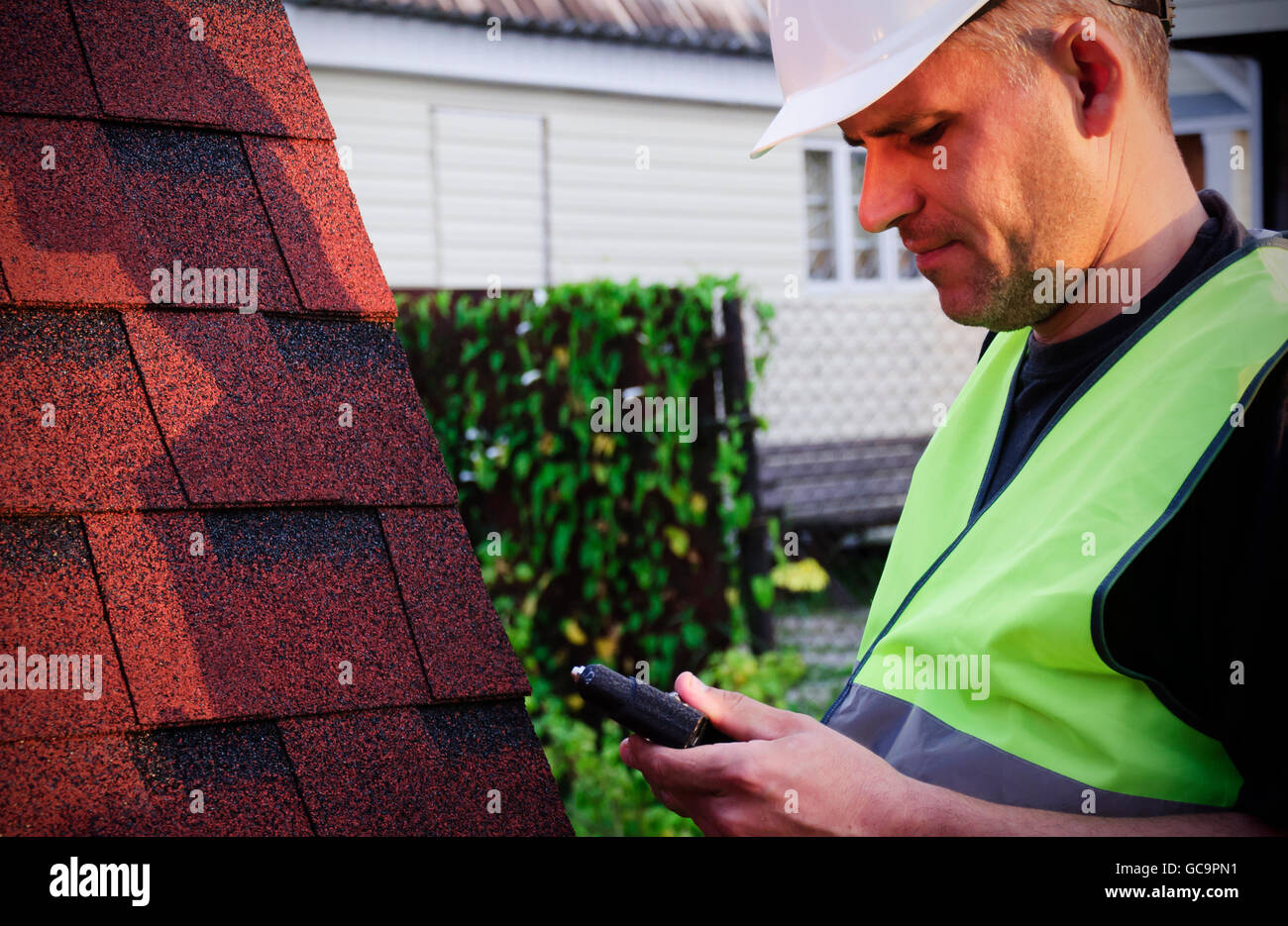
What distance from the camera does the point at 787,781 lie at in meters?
1.30

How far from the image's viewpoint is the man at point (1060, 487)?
3.96 feet

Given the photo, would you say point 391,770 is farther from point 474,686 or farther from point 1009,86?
point 1009,86

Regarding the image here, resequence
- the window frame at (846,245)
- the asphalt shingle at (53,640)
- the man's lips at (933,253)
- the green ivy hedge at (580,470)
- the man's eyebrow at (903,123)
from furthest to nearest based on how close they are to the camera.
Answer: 1. the window frame at (846,245)
2. the green ivy hedge at (580,470)
3. the man's lips at (933,253)
4. the man's eyebrow at (903,123)
5. the asphalt shingle at (53,640)

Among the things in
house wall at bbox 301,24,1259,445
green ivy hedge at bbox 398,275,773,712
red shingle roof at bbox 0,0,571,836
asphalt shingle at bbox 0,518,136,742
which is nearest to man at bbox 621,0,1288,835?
red shingle roof at bbox 0,0,571,836

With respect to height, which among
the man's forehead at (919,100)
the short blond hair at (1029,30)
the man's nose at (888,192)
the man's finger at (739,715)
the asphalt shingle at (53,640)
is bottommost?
the man's finger at (739,715)

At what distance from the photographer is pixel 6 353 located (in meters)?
1.30

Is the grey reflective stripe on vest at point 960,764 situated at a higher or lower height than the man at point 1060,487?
lower

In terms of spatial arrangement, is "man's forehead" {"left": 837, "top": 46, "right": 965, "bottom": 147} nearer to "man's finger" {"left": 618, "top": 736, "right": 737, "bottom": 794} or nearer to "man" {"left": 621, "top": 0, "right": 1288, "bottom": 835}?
"man" {"left": 621, "top": 0, "right": 1288, "bottom": 835}

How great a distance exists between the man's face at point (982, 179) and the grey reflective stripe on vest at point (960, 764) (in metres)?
0.61

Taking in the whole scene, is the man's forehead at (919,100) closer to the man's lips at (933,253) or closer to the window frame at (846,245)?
the man's lips at (933,253)

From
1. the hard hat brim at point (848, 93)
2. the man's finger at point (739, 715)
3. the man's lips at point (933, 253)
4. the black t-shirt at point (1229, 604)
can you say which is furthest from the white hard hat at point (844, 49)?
the man's finger at point (739, 715)

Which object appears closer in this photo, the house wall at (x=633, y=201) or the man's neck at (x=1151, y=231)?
the man's neck at (x=1151, y=231)

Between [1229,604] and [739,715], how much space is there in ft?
1.88

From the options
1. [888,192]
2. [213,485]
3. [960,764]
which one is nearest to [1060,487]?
[960,764]
